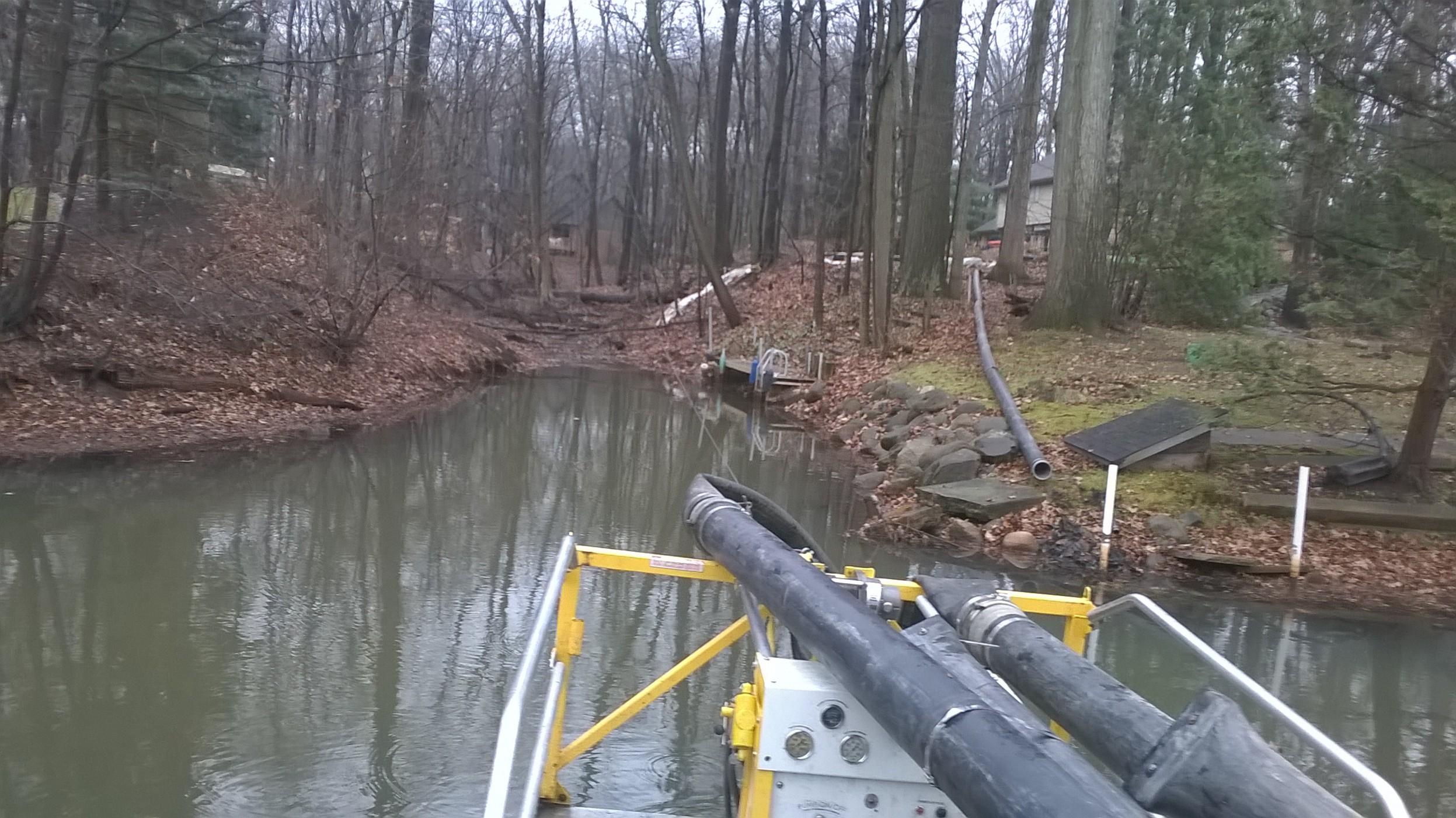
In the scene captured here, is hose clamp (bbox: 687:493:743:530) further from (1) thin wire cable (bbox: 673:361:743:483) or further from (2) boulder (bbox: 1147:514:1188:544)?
(2) boulder (bbox: 1147:514:1188:544)

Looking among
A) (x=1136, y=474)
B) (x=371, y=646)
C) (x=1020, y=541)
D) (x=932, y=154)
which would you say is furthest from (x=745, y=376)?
(x=371, y=646)

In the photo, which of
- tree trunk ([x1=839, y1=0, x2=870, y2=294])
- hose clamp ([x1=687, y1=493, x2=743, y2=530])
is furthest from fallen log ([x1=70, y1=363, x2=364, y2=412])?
hose clamp ([x1=687, y1=493, x2=743, y2=530])

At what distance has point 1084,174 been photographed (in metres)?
18.9

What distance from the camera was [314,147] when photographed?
2966cm

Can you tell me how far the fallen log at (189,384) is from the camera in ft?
47.6

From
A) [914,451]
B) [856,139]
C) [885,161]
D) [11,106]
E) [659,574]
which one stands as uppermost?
[856,139]

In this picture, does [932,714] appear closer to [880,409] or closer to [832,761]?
[832,761]

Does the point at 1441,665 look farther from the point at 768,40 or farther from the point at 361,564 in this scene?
the point at 768,40

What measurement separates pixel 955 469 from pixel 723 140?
953 inches

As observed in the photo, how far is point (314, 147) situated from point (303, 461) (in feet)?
61.9

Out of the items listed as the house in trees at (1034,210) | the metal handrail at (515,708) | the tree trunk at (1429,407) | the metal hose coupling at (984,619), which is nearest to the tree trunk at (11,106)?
the metal handrail at (515,708)

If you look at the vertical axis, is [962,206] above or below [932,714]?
above

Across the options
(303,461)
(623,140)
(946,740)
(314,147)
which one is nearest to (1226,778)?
(946,740)

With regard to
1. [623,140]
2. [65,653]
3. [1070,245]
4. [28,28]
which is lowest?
[65,653]
